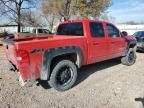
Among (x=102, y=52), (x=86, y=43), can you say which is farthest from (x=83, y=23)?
(x=102, y=52)

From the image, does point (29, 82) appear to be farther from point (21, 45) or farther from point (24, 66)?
point (21, 45)

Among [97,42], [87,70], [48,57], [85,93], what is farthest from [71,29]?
[85,93]

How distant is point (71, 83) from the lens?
5.80 m

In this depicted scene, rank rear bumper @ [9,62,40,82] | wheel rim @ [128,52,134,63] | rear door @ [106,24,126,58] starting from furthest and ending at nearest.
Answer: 1. wheel rim @ [128,52,134,63]
2. rear door @ [106,24,126,58]
3. rear bumper @ [9,62,40,82]

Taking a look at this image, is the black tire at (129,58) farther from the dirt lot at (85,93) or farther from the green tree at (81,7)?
the green tree at (81,7)

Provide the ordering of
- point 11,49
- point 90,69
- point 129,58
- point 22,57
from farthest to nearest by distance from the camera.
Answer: point 129,58, point 90,69, point 11,49, point 22,57

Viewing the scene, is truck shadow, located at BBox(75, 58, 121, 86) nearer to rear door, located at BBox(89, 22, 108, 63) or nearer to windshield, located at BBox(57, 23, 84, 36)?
rear door, located at BBox(89, 22, 108, 63)

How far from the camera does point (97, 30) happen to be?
22.2 ft

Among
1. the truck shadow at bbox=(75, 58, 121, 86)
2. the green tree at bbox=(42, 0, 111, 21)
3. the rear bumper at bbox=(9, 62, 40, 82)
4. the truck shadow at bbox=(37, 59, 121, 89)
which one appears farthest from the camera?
the green tree at bbox=(42, 0, 111, 21)

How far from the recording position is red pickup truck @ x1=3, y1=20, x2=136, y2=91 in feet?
15.6

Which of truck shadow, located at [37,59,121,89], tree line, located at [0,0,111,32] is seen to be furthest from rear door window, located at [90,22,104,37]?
tree line, located at [0,0,111,32]

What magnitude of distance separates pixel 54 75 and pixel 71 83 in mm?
693

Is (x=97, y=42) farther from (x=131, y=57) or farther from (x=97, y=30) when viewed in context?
(x=131, y=57)

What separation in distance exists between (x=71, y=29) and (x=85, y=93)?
2.42 m
